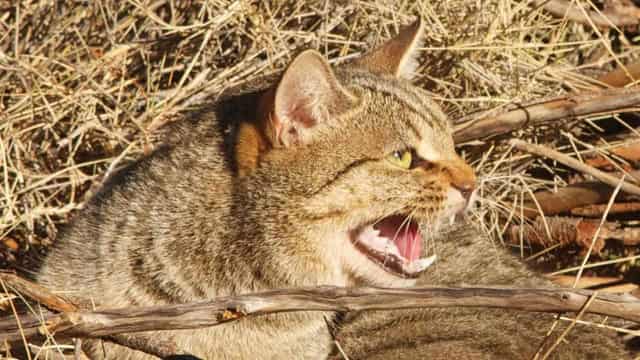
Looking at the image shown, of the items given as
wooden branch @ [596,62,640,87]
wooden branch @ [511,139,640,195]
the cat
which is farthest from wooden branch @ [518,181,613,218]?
the cat

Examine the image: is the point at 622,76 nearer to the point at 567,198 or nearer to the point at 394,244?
the point at 567,198

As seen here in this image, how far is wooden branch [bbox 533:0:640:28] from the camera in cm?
541

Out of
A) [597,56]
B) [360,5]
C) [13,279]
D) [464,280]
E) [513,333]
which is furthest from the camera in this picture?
[597,56]

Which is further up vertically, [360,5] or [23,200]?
[360,5]

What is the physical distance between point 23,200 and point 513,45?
2.39m

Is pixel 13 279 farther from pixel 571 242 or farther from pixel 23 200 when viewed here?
pixel 571 242

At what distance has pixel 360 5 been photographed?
5.18 m

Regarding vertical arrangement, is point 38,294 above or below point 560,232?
above

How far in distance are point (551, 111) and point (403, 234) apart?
53.3 inches

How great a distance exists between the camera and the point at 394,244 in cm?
366

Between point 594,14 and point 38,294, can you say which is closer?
point 38,294

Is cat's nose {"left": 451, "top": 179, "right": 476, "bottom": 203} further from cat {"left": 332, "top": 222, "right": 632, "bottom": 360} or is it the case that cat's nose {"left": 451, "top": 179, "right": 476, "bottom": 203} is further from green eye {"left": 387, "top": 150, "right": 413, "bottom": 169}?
cat {"left": 332, "top": 222, "right": 632, "bottom": 360}

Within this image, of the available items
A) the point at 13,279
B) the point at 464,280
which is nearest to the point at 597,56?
the point at 464,280

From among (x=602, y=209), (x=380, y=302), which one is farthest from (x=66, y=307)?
(x=602, y=209)
